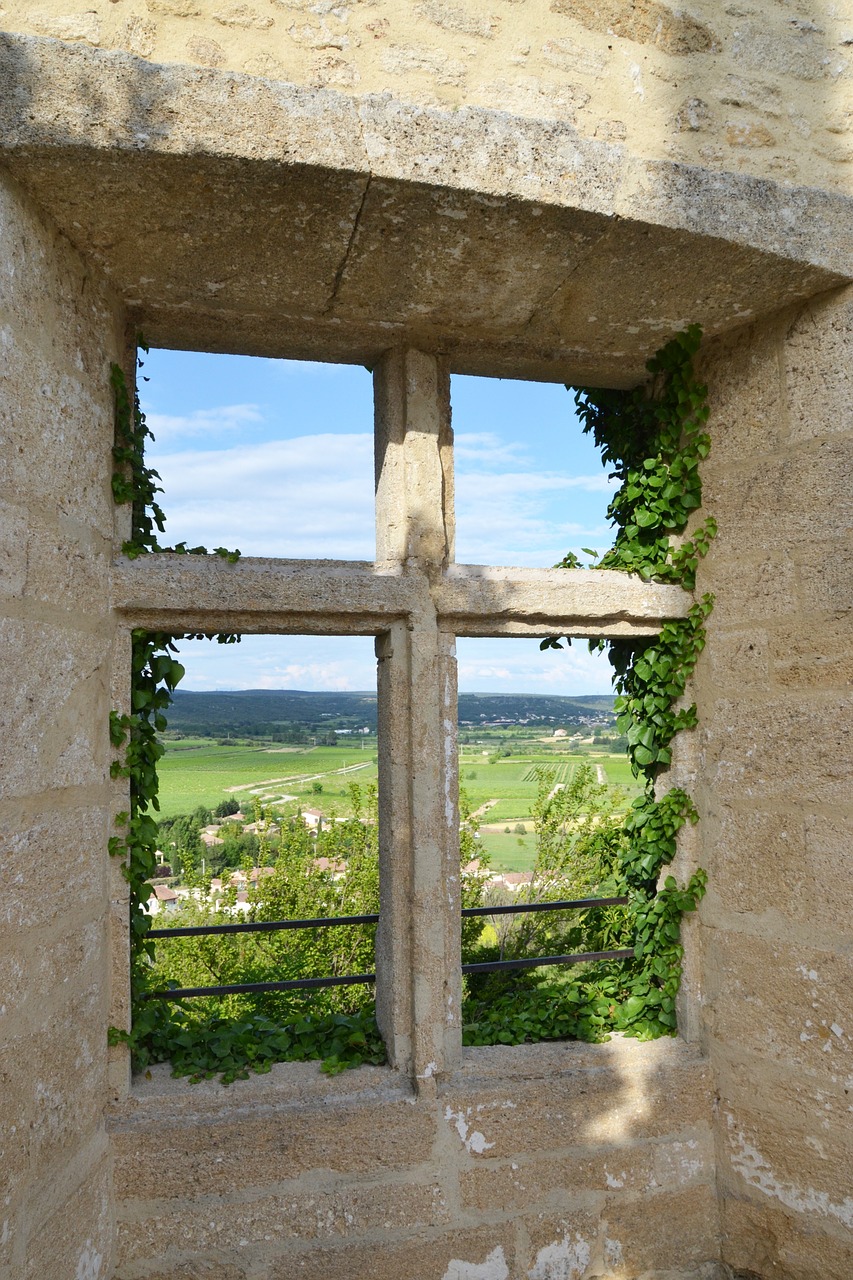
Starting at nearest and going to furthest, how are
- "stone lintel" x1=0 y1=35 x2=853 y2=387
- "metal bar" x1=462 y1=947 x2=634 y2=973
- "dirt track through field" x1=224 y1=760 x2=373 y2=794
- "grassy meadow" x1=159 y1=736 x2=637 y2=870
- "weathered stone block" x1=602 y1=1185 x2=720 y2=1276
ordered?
"stone lintel" x1=0 y1=35 x2=853 y2=387, "weathered stone block" x1=602 y1=1185 x2=720 y2=1276, "metal bar" x1=462 y1=947 x2=634 y2=973, "grassy meadow" x1=159 y1=736 x2=637 y2=870, "dirt track through field" x1=224 y1=760 x2=373 y2=794

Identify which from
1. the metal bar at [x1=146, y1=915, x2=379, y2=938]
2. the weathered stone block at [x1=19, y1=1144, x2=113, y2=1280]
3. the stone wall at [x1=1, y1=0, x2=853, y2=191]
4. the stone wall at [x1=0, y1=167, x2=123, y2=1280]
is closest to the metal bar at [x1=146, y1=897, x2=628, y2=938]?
the metal bar at [x1=146, y1=915, x2=379, y2=938]

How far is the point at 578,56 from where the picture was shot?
227cm

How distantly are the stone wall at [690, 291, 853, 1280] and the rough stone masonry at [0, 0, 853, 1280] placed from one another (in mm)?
12

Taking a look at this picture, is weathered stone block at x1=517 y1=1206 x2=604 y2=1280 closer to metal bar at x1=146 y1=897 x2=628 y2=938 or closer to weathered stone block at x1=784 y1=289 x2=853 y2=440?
metal bar at x1=146 y1=897 x2=628 y2=938

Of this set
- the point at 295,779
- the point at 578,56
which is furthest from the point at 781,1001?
the point at 295,779

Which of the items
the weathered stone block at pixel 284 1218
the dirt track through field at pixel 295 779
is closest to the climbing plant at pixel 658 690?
the weathered stone block at pixel 284 1218

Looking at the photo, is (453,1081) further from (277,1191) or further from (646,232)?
(646,232)

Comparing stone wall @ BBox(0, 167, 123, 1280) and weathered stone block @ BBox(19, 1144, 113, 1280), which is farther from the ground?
stone wall @ BBox(0, 167, 123, 1280)

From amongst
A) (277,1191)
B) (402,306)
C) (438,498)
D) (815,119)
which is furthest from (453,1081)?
(815,119)

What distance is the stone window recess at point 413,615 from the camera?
2539 mm

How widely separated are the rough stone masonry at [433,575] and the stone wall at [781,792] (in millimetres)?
12

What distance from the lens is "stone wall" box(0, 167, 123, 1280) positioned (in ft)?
6.50

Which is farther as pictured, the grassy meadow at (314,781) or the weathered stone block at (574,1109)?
the grassy meadow at (314,781)

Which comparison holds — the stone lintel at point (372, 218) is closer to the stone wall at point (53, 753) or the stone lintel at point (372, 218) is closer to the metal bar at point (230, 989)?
the stone wall at point (53, 753)
